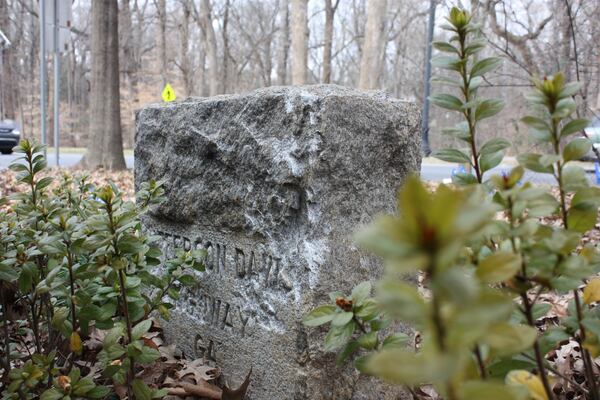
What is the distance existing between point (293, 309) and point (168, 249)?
3.23ft

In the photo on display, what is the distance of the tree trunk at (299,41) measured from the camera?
13016 mm

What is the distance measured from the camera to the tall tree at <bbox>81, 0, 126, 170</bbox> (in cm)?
992

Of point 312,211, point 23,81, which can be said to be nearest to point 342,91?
point 312,211

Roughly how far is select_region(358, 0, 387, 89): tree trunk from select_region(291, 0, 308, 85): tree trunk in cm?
143

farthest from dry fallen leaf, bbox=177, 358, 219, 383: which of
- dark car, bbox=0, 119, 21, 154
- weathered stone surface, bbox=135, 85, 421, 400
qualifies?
dark car, bbox=0, 119, 21, 154

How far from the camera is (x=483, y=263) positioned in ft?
2.23

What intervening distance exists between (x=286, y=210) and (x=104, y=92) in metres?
8.95

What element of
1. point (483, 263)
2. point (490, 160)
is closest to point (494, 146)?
point (490, 160)

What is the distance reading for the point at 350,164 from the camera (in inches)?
80.0

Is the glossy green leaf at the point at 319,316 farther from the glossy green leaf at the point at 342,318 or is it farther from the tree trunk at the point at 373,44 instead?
the tree trunk at the point at 373,44

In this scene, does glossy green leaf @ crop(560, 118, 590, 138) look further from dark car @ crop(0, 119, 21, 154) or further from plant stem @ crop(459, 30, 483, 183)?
dark car @ crop(0, 119, 21, 154)

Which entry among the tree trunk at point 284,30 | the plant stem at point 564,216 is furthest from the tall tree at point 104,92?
the tree trunk at point 284,30

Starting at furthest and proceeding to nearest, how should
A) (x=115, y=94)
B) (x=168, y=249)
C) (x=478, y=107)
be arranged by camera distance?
(x=115, y=94) < (x=168, y=249) < (x=478, y=107)

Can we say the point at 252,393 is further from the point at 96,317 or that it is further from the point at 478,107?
the point at 478,107
